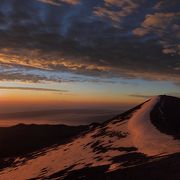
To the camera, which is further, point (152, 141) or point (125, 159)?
point (152, 141)

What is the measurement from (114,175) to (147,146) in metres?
18.1

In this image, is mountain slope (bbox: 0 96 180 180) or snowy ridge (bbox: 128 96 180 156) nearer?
mountain slope (bbox: 0 96 180 180)

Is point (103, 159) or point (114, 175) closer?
point (114, 175)

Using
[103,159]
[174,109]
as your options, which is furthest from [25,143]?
[103,159]

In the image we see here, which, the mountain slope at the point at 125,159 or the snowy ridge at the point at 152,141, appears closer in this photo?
the mountain slope at the point at 125,159

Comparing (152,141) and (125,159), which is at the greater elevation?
(152,141)

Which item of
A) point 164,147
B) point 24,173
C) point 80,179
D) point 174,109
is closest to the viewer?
point 80,179

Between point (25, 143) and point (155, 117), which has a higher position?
point (155, 117)

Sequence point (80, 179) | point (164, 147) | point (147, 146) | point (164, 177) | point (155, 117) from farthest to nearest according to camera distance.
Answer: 1. point (155, 117)
2. point (147, 146)
3. point (164, 147)
4. point (80, 179)
5. point (164, 177)

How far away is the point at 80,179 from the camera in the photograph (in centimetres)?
3328

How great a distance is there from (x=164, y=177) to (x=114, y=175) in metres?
4.73

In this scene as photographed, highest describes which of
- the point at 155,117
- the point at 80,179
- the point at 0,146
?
the point at 155,117

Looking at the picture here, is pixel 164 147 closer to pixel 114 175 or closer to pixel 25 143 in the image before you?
pixel 114 175

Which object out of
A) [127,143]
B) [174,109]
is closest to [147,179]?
[127,143]
